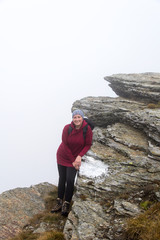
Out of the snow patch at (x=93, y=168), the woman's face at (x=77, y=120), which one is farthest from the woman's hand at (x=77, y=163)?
the woman's face at (x=77, y=120)

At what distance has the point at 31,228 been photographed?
1027 centimetres

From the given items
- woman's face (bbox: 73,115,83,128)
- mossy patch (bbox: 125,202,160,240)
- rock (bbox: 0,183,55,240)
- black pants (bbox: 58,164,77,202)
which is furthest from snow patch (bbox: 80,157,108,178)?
rock (bbox: 0,183,55,240)

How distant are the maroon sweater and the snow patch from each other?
2.46 ft

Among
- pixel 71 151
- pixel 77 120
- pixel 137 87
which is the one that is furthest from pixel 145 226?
pixel 137 87

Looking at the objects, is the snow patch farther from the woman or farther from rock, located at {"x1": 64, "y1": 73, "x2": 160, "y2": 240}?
the woman

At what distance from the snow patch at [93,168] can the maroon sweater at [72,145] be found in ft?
2.46

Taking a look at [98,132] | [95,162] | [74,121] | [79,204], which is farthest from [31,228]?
[98,132]

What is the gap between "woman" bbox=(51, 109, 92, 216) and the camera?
1025cm

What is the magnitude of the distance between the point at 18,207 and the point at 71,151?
565 centimetres

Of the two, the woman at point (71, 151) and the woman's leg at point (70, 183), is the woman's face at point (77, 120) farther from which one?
the woman's leg at point (70, 183)

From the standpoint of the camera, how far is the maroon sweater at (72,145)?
1059cm

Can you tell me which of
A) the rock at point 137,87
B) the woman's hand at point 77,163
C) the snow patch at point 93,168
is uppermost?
the rock at point 137,87

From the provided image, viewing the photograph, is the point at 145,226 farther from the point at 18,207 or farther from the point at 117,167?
the point at 18,207

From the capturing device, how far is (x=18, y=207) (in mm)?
12500
